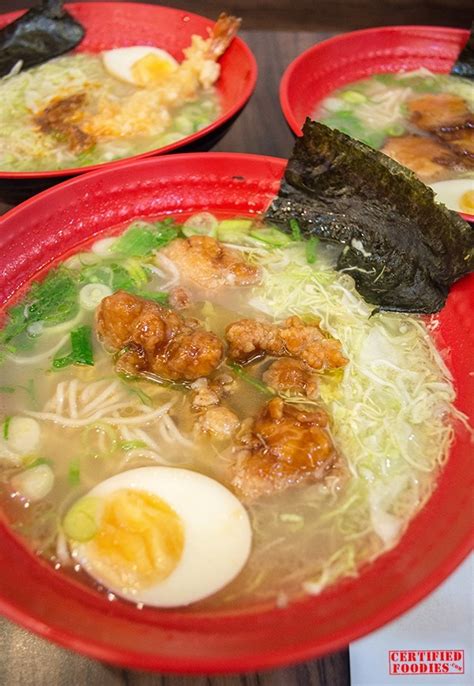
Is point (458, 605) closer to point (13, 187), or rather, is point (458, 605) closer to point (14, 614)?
point (14, 614)

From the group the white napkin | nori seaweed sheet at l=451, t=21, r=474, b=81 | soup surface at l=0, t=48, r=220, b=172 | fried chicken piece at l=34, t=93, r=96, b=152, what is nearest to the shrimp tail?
soup surface at l=0, t=48, r=220, b=172

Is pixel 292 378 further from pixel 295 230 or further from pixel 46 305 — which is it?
pixel 46 305

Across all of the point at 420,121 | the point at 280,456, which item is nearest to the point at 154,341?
the point at 280,456

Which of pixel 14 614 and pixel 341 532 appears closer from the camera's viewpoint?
pixel 14 614

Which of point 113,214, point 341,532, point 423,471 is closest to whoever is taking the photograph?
point 341,532

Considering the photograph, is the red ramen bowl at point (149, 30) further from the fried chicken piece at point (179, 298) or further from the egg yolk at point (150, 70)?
the fried chicken piece at point (179, 298)

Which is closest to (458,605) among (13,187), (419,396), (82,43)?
(419,396)

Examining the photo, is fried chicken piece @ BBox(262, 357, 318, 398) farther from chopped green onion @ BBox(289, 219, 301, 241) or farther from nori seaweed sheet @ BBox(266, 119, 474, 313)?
chopped green onion @ BBox(289, 219, 301, 241)
